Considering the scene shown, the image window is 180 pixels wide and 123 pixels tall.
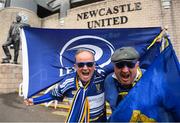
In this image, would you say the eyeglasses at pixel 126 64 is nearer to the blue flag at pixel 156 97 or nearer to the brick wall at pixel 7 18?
the blue flag at pixel 156 97

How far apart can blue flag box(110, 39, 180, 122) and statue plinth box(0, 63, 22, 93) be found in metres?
9.59

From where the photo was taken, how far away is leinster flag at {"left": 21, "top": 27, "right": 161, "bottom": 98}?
3.72 metres

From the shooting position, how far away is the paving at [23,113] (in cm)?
656

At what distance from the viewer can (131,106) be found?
2.09 metres

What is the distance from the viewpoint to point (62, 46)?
405 cm

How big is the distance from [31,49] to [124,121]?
2.14m

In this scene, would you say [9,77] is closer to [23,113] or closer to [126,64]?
[23,113]

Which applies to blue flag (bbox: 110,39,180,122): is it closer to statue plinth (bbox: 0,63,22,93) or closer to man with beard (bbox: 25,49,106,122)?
man with beard (bbox: 25,49,106,122)

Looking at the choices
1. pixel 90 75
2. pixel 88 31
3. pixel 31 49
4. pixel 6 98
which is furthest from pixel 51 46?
pixel 6 98

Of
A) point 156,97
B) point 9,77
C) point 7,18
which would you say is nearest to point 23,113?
point 9,77

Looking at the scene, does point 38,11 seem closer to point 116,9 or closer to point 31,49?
point 116,9

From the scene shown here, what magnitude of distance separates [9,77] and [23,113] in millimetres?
4390

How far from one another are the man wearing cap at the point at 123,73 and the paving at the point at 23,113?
449 centimetres

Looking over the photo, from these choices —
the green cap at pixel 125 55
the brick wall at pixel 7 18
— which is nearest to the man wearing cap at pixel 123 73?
the green cap at pixel 125 55
